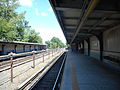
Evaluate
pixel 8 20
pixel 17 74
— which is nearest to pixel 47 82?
pixel 17 74

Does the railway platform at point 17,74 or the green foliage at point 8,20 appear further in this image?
the green foliage at point 8,20

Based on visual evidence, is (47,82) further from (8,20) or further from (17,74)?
(8,20)

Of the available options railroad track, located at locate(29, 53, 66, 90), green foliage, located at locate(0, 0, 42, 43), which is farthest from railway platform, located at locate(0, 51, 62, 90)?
green foliage, located at locate(0, 0, 42, 43)

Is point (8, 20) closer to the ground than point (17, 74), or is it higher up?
higher up

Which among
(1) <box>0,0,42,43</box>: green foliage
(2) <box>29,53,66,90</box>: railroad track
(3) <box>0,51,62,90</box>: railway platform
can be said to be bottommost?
(2) <box>29,53,66,90</box>: railroad track

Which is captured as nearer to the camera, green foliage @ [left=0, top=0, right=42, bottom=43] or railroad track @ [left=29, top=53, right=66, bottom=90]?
railroad track @ [left=29, top=53, right=66, bottom=90]

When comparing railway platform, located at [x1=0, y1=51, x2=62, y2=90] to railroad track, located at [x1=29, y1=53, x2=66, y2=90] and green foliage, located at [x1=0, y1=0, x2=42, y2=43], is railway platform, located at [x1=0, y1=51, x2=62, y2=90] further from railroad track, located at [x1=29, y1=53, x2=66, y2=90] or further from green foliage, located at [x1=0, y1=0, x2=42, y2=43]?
green foliage, located at [x1=0, y1=0, x2=42, y2=43]

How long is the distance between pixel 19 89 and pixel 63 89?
5.77 ft

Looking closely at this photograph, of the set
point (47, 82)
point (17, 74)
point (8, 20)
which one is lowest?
point (47, 82)

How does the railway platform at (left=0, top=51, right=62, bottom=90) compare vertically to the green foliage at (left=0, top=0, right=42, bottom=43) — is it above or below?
below

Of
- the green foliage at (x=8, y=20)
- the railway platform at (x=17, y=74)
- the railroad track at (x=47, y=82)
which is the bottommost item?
the railroad track at (x=47, y=82)

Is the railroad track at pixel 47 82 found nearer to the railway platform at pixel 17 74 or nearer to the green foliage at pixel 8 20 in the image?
the railway platform at pixel 17 74

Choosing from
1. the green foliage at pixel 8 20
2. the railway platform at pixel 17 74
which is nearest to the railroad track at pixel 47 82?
the railway platform at pixel 17 74

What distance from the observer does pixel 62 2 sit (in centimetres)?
516
